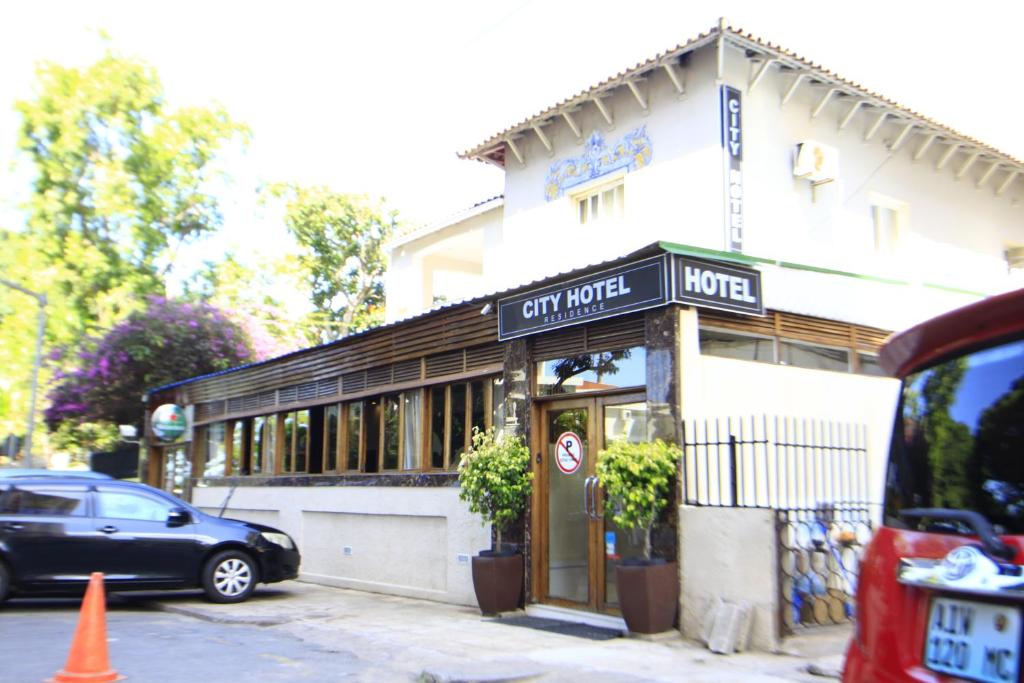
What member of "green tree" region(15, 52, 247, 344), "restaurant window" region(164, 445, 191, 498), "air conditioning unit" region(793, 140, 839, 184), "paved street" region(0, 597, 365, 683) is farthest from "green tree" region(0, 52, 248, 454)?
"air conditioning unit" region(793, 140, 839, 184)

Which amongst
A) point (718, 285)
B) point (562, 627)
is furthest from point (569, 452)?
point (718, 285)

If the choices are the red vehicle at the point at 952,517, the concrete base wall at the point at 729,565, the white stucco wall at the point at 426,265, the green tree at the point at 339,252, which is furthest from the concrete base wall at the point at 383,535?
the green tree at the point at 339,252

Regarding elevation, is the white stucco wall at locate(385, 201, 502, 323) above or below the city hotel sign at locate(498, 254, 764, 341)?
above

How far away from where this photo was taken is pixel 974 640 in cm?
245

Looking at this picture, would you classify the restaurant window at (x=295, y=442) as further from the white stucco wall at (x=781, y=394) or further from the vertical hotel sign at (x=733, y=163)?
the white stucco wall at (x=781, y=394)

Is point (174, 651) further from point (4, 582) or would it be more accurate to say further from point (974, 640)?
point (974, 640)

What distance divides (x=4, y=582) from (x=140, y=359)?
51.1 feet

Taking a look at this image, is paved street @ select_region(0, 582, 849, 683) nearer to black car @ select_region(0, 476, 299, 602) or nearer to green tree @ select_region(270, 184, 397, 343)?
black car @ select_region(0, 476, 299, 602)

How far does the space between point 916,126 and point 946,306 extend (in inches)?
128

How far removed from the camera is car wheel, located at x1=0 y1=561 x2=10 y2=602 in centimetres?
1104

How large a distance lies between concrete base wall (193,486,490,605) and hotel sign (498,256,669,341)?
2.68 m

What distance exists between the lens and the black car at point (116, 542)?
11.1 metres

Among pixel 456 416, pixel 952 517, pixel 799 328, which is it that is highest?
pixel 799 328

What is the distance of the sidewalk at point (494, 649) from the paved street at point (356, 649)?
0.5 inches
